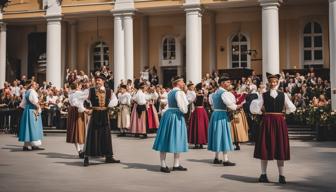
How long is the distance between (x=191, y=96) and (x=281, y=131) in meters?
3.95

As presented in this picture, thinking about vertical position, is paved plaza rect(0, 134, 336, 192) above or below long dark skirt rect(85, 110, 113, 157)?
below

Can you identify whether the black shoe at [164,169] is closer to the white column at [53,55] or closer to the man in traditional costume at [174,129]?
the man in traditional costume at [174,129]

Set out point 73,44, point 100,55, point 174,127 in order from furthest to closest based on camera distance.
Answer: point 100,55, point 73,44, point 174,127

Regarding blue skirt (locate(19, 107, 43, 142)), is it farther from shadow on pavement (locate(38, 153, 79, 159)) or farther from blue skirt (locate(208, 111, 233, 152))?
blue skirt (locate(208, 111, 233, 152))

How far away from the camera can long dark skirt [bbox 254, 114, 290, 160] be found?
26.7 ft

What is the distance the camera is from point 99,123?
10.4m

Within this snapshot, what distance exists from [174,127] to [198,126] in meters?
3.82

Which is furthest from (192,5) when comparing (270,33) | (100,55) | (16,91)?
(16,91)

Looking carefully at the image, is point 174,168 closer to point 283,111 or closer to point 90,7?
point 283,111


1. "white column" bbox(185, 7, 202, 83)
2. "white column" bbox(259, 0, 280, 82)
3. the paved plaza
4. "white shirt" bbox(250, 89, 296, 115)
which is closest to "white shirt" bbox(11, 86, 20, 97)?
"white column" bbox(185, 7, 202, 83)

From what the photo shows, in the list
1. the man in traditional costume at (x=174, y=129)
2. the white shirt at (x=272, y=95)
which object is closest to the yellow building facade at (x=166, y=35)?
the man in traditional costume at (x=174, y=129)

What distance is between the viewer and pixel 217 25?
2731 centimetres

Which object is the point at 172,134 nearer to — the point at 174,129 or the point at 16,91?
the point at 174,129

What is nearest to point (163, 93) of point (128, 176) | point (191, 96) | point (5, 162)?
point (191, 96)
